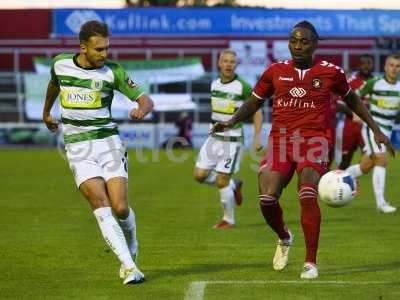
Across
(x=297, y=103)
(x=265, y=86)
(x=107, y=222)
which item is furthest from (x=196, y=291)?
(x=265, y=86)

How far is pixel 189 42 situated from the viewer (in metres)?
40.8

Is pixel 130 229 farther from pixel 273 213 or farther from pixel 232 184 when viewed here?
pixel 232 184

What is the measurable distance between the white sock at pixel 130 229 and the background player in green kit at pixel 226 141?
4.33 meters

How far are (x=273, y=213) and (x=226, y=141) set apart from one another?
4.50m

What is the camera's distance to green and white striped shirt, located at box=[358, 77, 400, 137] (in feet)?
54.2

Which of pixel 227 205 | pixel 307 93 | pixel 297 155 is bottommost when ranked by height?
pixel 227 205

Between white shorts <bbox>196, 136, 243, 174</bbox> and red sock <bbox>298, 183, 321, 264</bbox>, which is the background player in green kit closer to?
white shorts <bbox>196, 136, 243, 174</bbox>

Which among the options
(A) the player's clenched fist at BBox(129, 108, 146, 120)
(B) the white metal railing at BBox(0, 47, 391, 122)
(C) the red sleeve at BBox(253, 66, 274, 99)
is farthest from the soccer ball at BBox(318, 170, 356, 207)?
(B) the white metal railing at BBox(0, 47, 391, 122)

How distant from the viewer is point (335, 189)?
380 inches

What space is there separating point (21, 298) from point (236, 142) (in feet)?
20.9

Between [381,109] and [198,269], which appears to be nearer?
[198,269]

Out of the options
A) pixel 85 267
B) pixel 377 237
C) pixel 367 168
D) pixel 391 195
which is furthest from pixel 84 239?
pixel 391 195

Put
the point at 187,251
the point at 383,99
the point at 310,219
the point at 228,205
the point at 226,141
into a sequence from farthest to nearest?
the point at 383,99 < the point at 226,141 < the point at 228,205 < the point at 187,251 < the point at 310,219

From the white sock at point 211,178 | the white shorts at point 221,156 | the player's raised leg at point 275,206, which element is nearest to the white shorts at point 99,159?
the player's raised leg at point 275,206
